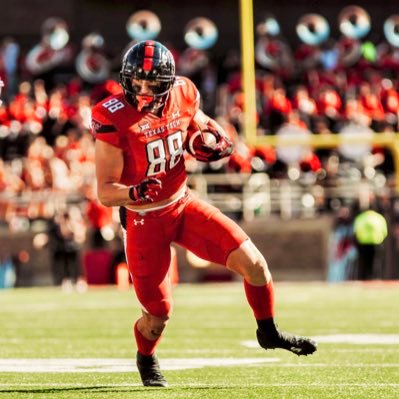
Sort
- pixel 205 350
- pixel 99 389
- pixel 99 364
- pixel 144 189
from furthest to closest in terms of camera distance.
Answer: pixel 205 350, pixel 99 364, pixel 99 389, pixel 144 189

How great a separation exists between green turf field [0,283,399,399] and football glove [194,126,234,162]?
3.51ft

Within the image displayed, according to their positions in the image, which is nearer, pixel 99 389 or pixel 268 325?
pixel 99 389

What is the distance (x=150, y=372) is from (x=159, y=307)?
0.32 metres

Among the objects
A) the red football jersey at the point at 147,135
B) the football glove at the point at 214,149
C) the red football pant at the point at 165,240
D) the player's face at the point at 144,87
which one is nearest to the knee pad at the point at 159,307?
the red football pant at the point at 165,240

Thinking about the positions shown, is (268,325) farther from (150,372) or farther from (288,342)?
(150,372)

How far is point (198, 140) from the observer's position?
6.20 m

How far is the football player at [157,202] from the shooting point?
5.84 meters

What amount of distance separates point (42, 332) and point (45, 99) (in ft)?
39.2

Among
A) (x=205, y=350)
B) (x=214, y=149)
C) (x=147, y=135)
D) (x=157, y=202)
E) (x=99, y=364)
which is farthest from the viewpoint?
(x=205, y=350)

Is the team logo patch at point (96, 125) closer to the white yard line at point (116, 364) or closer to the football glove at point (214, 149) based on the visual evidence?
the football glove at point (214, 149)

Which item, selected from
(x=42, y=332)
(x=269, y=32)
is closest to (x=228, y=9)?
(x=269, y=32)

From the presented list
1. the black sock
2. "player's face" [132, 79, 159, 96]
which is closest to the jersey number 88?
"player's face" [132, 79, 159, 96]

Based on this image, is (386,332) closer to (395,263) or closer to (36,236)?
(395,263)

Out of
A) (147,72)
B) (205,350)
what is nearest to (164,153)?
(147,72)
